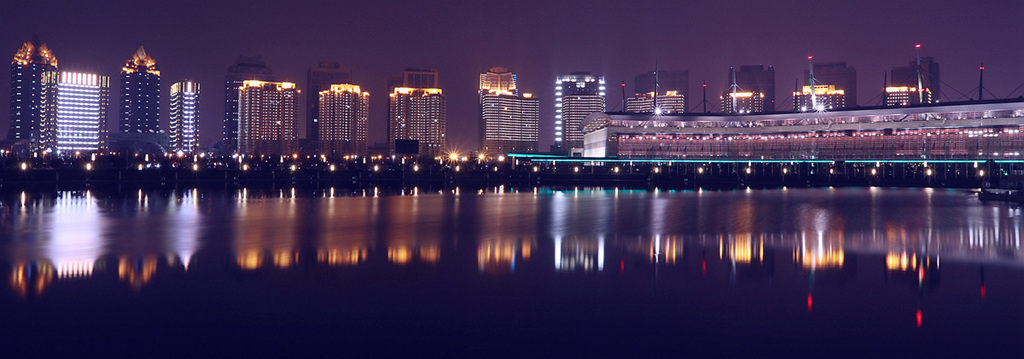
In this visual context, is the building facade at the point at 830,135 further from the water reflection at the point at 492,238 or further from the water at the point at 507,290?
the water at the point at 507,290

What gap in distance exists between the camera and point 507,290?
34.7 ft

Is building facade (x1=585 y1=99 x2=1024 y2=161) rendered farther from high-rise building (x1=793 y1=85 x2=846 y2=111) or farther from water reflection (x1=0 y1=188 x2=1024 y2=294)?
high-rise building (x1=793 y1=85 x2=846 y2=111)

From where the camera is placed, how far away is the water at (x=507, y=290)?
771 centimetres

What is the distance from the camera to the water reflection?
42.7ft

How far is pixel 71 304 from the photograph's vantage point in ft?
30.7

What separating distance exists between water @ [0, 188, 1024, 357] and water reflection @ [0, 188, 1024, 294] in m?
0.11

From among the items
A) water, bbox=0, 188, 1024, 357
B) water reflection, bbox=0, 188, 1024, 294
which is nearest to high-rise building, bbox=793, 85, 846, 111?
water reflection, bbox=0, 188, 1024, 294

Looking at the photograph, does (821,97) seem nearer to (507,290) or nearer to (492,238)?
(492,238)

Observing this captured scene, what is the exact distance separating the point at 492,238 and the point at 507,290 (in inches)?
264

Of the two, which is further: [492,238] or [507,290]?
[492,238]

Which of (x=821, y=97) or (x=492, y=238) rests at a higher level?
(x=821, y=97)

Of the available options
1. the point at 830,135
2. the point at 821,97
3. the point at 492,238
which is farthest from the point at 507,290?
the point at 821,97

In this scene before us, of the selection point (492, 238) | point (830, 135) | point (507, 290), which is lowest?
point (507, 290)

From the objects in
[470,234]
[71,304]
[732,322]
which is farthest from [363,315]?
[470,234]
